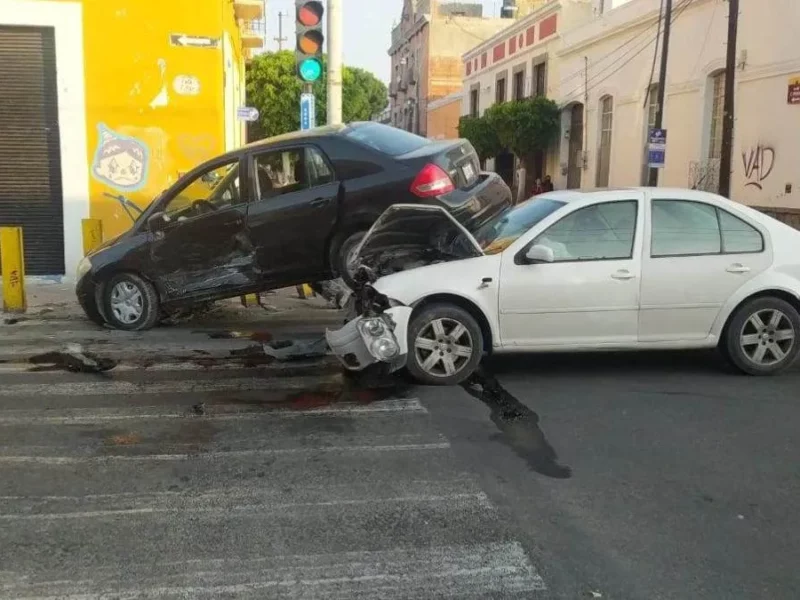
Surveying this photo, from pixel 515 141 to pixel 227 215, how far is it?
91.7 feet

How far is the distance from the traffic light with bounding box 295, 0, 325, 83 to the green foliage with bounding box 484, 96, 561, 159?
79.5ft

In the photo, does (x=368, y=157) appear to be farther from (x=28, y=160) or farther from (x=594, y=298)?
(x=28, y=160)

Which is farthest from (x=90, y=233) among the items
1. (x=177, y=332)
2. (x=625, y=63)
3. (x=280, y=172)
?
(x=625, y=63)

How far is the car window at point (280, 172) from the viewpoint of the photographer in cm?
824

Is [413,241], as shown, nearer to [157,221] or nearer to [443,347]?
[443,347]

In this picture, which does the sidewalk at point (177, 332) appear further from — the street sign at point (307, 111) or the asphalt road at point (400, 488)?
the street sign at point (307, 111)

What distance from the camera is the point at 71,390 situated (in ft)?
20.9

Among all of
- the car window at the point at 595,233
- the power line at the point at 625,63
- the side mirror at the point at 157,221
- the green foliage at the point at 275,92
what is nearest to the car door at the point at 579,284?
the car window at the point at 595,233

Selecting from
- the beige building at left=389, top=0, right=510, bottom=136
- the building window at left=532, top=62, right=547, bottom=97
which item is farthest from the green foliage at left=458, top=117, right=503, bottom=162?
the beige building at left=389, top=0, right=510, bottom=136

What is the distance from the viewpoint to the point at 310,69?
413 inches

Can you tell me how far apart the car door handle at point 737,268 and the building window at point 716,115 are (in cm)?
1705

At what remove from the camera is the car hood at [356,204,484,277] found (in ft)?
21.5

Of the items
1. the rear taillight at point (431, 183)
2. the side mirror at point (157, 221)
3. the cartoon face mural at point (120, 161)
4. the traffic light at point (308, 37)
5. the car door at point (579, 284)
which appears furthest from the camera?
the cartoon face mural at point (120, 161)

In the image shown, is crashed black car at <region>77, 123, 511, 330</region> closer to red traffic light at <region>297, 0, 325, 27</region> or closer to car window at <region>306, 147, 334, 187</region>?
car window at <region>306, 147, 334, 187</region>
